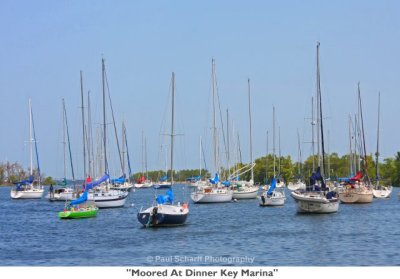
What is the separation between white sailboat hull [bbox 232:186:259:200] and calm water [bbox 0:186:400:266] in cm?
2564

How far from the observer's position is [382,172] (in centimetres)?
16312

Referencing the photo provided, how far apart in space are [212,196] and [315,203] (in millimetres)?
25648

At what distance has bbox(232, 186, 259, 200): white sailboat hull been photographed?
314 ft

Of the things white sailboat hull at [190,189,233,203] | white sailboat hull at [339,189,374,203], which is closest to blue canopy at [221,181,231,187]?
white sailboat hull at [190,189,233,203]

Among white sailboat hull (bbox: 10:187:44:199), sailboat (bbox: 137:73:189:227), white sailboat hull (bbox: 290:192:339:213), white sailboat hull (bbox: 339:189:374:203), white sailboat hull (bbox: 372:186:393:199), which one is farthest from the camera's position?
white sailboat hull (bbox: 10:187:44:199)

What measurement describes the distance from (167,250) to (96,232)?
40.5ft

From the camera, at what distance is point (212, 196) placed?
8656cm

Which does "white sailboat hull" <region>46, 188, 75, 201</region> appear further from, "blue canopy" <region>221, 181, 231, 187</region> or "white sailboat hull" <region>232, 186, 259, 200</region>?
"white sailboat hull" <region>232, 186, 259, 200</region>

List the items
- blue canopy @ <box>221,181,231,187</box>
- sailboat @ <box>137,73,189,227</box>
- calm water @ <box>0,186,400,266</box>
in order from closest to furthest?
1. calm water @ <box>0,186,400,266</box>
2. sailboat @ <box>137,73,189,227</box>
3. blue canopy @ <box>221,181,231,187</box>

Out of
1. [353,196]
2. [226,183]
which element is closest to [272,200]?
[353,196]

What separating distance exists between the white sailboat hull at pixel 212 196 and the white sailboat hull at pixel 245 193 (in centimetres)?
700

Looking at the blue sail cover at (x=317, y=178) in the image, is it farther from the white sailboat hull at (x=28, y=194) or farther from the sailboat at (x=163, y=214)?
the white sailboat hull at (x=28, y=194)
